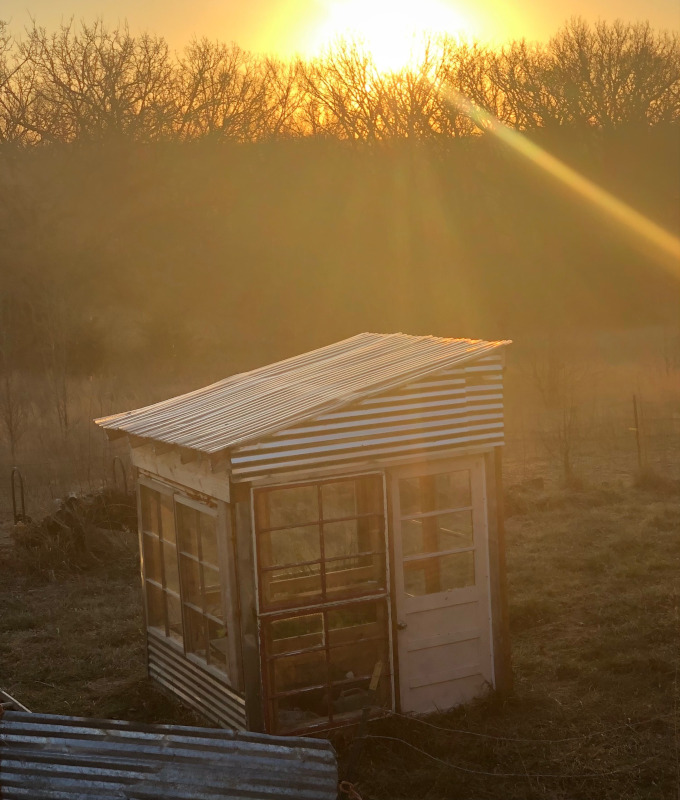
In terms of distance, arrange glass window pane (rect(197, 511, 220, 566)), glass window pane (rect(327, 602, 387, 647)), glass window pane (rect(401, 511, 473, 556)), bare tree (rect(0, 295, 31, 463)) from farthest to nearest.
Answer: bare tree (rect(0, 295, 31, 463))
glass window pane (rect(401, 511, 473, 556))
glass window pane (rect(197, 511, 220, 566))
glass window pane (rect(327, 602, 387, 647))

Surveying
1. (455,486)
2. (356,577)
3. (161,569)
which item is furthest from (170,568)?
(455,486)

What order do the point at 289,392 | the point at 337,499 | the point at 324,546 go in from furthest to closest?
the point at 337,499 → the point at 289,392 → the point at 324,546

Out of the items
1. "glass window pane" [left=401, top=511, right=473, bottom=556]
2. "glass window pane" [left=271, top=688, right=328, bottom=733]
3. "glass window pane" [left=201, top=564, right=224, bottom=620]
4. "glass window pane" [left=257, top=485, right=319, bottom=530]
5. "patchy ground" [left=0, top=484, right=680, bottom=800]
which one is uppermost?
"glass window pane" [left=401, top=511, right=473, bottom=556]

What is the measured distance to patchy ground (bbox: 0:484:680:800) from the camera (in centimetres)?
612

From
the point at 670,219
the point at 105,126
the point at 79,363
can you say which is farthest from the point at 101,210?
the point at 670,219

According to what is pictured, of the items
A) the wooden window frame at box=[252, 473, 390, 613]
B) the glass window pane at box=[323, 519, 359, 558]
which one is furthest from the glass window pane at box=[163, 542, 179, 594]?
the glass window pane at box=[323, 519, 359, 558]

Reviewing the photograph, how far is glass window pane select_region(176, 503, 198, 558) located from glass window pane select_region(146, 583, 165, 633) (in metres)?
0.78

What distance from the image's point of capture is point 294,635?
7199mm

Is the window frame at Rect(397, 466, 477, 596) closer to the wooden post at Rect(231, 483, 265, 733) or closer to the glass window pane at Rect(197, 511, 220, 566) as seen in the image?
the wooden post at Rect(231, 483, 265, 733)

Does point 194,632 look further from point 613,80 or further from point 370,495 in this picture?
point 613,80

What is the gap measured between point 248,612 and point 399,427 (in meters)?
1.64

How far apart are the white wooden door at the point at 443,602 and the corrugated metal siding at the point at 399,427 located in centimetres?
23

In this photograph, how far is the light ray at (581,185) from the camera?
3928 centimetres

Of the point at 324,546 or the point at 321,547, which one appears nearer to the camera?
the point at 321,547
